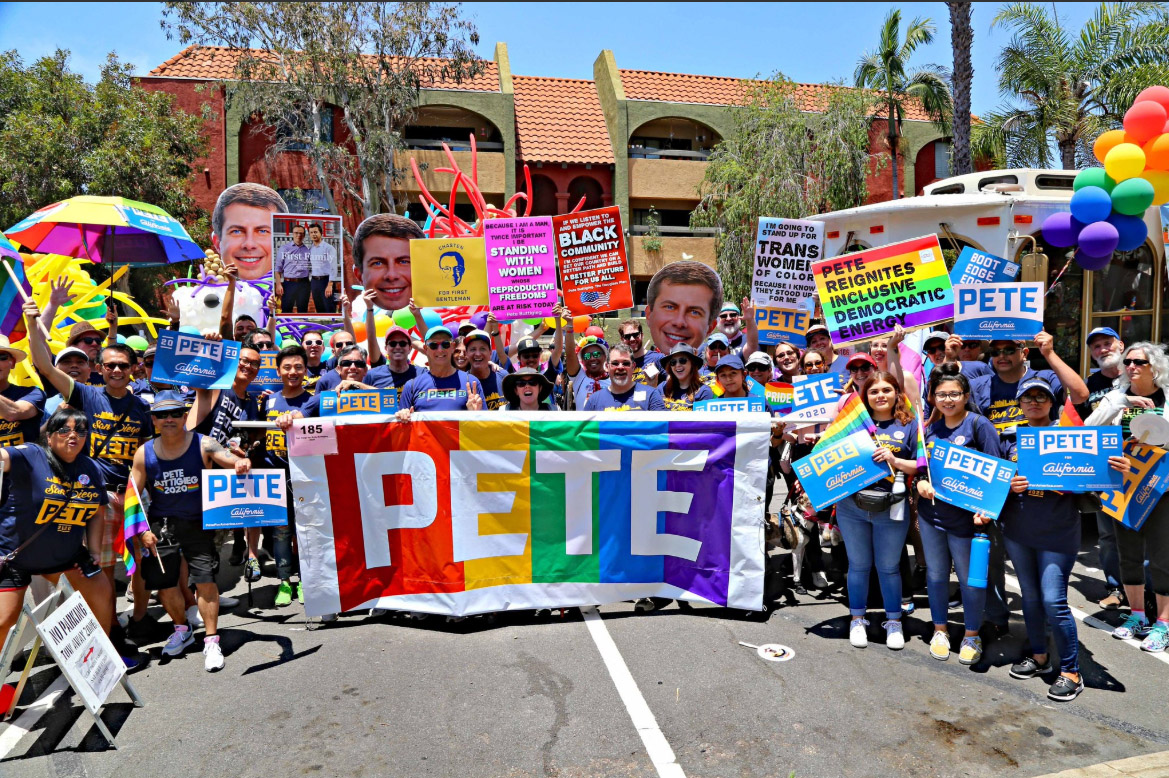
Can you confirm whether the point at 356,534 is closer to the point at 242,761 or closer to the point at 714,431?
the point at 242,761

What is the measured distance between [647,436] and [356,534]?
2335mm

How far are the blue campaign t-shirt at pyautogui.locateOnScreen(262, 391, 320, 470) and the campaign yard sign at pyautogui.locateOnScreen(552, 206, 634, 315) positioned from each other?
2.70m

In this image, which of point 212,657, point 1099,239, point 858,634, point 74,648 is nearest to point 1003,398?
point 858,634

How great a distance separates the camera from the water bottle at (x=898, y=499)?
17.8 feet

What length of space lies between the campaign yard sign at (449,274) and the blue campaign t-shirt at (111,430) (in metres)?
2.74

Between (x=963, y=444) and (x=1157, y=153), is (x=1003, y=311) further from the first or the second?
(x=1157, y=153)

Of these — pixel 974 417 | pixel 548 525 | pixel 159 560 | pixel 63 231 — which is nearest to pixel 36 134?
pixel 63 231

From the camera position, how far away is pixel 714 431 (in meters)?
6.04

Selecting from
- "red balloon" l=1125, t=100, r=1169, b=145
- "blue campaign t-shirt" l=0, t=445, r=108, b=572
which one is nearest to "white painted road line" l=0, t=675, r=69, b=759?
"blue campaign t-shirt" l=0, t=445, r=108, b=572

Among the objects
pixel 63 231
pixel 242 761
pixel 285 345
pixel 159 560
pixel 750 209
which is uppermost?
pixel 750 209

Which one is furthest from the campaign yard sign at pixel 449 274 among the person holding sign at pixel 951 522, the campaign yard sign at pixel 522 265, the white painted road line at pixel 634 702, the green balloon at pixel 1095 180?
the green balloon at pixel 1095 180

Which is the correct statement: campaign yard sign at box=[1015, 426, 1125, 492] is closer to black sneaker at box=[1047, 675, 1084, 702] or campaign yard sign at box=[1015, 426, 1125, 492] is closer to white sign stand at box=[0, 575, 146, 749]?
black sneaker at box=[1047, 675, 1084, 702]

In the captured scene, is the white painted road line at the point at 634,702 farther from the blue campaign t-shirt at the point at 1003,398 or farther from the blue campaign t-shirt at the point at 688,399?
the blue campaign t-shirt at the point at 1003,398

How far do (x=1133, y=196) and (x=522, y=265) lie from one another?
627cm
